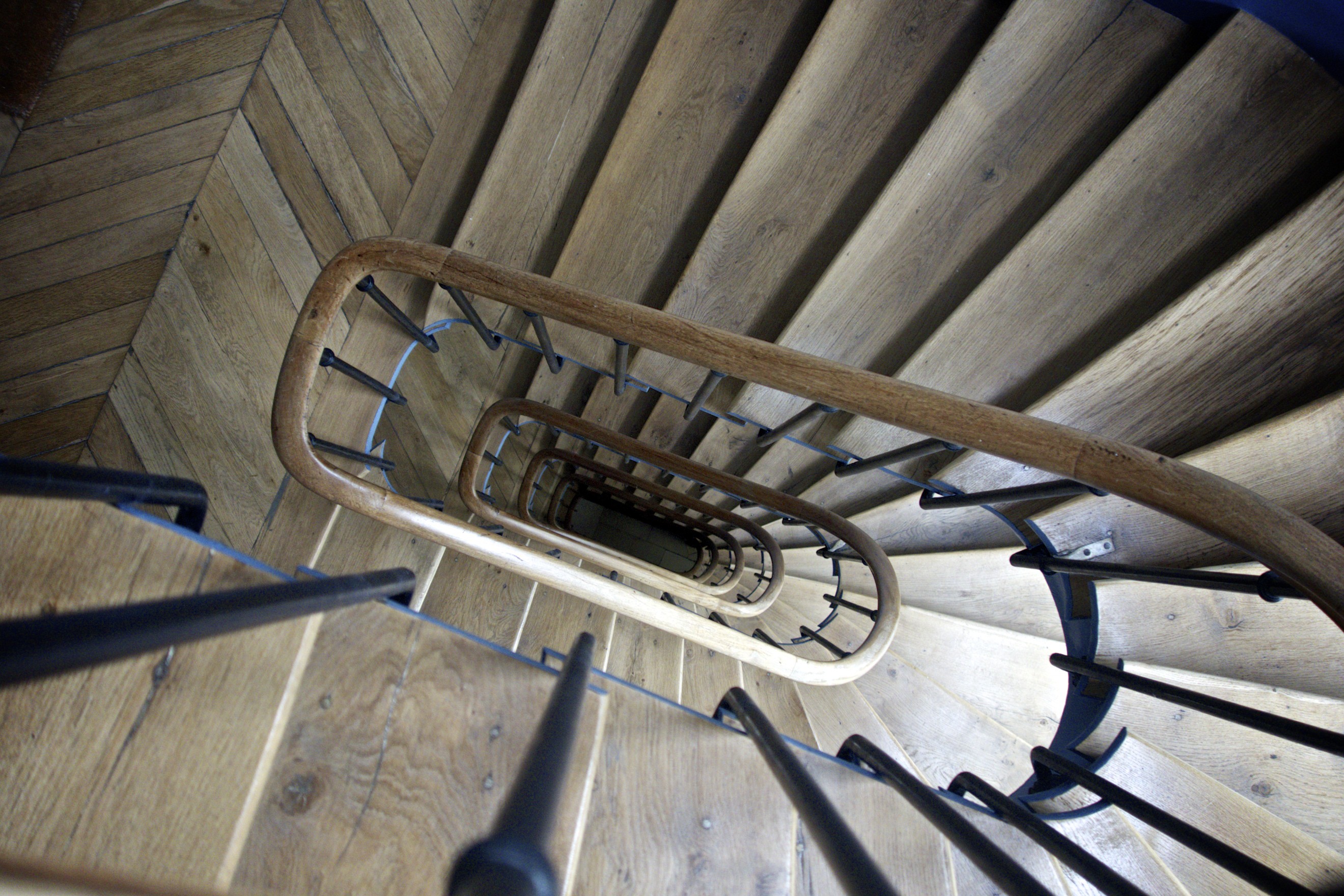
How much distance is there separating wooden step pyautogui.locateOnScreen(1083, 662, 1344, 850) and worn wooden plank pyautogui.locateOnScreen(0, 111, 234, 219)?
335cm

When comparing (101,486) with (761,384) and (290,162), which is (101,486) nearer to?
(761,384)

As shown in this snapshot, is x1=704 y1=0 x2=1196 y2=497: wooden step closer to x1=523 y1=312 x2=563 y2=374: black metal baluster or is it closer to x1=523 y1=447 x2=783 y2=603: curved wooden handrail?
x1=523 y1=312 x2=563 y2=374: black metal baluster

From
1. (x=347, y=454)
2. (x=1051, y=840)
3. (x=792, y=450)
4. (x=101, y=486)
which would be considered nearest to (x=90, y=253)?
(x=347, y=454)

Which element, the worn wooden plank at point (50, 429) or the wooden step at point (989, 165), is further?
the worn wooden plank at point (50, 429)

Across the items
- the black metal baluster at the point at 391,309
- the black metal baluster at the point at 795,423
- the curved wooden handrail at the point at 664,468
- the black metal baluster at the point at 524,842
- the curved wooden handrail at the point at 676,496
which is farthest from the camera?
the curved wooden handrail at the point at 676,496

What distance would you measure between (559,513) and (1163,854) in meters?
4.27

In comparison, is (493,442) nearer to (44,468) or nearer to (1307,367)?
(44,468)

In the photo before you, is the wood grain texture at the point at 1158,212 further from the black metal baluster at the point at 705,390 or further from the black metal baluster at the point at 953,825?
the black metal baluster at the point at 953,825

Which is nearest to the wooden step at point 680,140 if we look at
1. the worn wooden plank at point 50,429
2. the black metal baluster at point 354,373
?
the black metal baluster at point 354,373

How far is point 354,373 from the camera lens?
132cm

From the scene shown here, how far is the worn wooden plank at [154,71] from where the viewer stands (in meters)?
1.85

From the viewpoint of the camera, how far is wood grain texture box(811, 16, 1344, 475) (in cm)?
98

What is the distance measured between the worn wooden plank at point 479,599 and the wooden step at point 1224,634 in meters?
1.66

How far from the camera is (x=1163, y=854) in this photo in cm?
138
